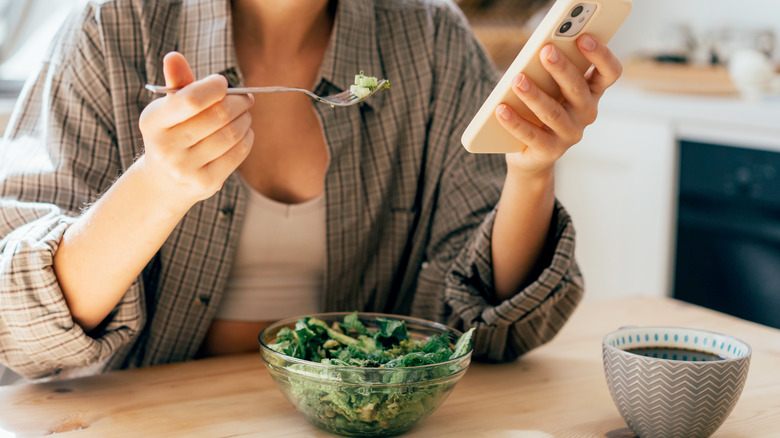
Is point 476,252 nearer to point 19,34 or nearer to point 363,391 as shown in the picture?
point 363,391

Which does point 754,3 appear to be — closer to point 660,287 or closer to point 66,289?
point 660,287

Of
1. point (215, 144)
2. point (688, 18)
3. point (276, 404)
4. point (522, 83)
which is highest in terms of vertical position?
point (688, 18)

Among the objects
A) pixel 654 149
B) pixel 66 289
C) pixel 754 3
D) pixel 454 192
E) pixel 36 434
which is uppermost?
pixel 754 3

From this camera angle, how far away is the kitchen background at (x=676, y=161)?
211 cm

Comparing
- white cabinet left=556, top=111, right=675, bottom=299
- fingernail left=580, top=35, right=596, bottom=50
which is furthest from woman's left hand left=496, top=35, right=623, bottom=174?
white cabinet left=556, top=111, right=675, bottom=299

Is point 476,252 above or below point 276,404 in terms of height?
above

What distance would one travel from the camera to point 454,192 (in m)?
1.21

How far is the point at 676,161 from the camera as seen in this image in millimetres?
2295

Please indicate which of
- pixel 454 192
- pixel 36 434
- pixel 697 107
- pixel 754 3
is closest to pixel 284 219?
pixel 454 192

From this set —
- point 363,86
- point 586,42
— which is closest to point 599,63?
point 586,42

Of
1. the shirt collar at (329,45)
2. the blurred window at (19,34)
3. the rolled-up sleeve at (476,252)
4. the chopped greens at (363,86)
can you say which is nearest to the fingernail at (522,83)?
the chopped greens at (363,86)

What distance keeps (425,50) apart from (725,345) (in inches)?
26.8

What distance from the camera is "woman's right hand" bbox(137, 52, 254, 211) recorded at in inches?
27.9

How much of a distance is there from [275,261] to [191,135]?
1.48 ft
